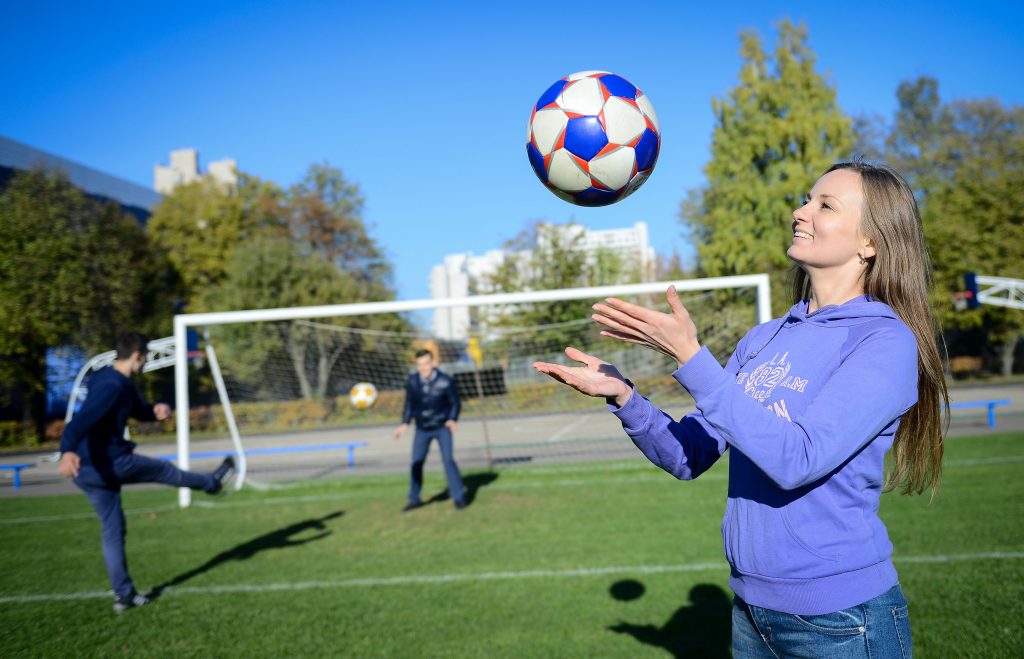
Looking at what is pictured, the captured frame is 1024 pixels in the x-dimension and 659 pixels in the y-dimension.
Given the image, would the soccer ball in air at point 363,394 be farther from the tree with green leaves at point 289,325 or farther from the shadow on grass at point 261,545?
the shadow on grass at point 261,545

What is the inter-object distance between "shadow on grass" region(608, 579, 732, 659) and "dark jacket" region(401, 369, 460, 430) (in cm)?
472

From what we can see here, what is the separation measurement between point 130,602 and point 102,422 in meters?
1.60

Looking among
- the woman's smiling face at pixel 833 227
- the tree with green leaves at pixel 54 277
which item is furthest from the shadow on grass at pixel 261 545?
the tree with green leaves at pixel 54 277

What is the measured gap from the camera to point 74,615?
5844 millimetres

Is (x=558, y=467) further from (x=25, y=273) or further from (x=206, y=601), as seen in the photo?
(x=25, y=273)

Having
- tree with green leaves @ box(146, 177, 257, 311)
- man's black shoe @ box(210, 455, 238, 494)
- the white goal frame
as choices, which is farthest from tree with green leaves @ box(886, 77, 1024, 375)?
tree with green leaves @ box(146, 177, 257, 311)

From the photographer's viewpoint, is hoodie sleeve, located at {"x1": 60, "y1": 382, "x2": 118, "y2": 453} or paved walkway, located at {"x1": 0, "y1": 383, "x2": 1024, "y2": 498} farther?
paved walkway, located at {"x1": 0, "y1": 383, "x2": 1024, "y2": 498}

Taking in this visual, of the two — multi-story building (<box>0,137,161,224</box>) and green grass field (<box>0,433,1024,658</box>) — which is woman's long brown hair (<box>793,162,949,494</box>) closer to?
green grass field (<box>0,433,1024,658</box>)

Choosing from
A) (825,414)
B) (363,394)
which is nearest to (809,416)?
(825,414)

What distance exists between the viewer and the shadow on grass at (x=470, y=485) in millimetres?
10453

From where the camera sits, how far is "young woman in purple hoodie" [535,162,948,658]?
169 centimetres

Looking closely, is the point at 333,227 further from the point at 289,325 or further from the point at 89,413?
the point at 89,413

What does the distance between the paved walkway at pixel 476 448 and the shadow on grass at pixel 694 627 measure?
23.8 feet

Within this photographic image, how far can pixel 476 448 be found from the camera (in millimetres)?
17297
